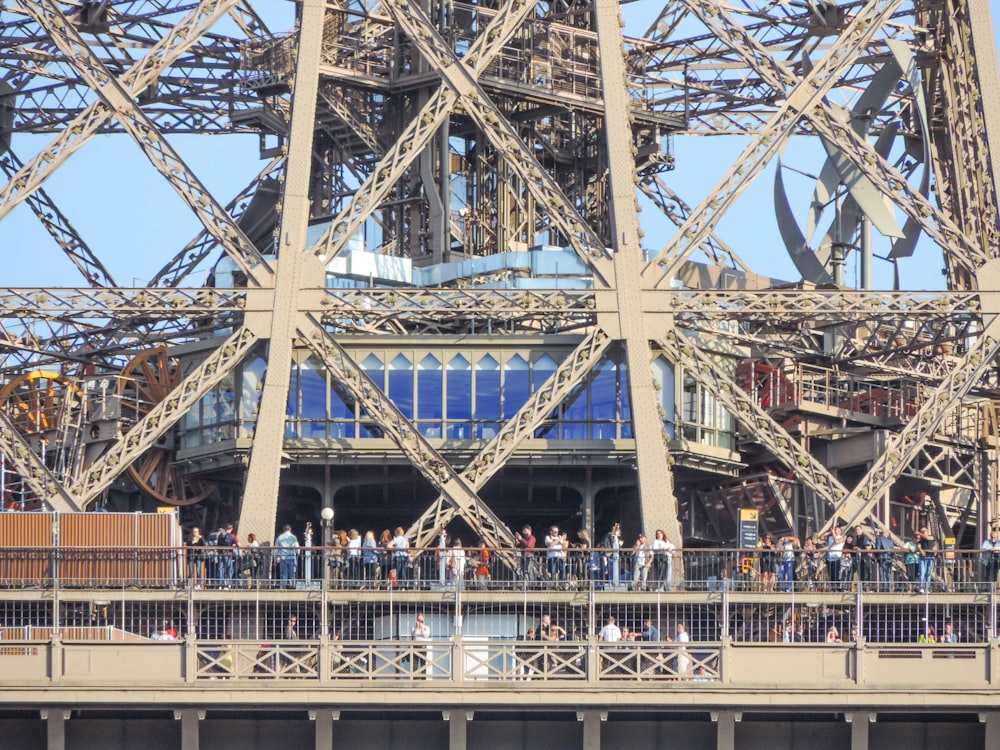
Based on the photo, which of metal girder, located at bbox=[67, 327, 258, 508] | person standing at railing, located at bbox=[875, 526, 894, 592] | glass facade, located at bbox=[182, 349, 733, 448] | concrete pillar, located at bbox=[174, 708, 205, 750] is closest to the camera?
concrete pillar, located at bbox=[174, 708, 205, 750]

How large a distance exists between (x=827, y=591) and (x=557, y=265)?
19.5 meters

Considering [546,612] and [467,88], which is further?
[467,88]

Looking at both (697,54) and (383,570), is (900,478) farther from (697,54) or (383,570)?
(383,570)

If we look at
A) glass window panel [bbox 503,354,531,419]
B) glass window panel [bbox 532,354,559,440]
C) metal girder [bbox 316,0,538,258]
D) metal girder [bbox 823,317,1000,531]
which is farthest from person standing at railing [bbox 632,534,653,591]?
glass window panel [bbox 503,354,531,419]

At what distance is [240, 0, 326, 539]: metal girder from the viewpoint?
63.8 meters

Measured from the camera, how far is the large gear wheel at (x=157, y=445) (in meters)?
75.3

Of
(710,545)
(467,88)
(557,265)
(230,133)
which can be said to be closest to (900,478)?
(710,545)

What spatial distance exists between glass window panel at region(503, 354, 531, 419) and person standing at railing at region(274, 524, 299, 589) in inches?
538

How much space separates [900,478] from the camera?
7756 centimetres

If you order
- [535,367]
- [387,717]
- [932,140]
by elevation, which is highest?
[932,140]

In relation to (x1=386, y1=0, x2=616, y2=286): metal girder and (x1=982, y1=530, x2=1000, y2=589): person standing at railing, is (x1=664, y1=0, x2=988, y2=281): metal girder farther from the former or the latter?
(x1=982, y1=530, x2=1000, y2=589): person standing at railing

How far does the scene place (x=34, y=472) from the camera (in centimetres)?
6431

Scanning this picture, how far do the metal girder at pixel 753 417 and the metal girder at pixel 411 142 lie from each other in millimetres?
7098

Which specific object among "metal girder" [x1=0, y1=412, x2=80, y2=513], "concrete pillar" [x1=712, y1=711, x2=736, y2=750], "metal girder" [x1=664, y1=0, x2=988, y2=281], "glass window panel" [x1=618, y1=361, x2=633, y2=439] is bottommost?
"concrete pillar" [x1=712, y1=711, x2=736, y2=750]
